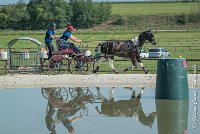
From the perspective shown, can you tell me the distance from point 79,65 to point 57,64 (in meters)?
0.84

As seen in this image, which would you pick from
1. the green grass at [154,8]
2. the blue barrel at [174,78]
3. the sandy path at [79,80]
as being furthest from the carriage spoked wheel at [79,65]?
the green grass at [154,8]

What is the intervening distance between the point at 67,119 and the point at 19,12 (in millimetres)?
89242

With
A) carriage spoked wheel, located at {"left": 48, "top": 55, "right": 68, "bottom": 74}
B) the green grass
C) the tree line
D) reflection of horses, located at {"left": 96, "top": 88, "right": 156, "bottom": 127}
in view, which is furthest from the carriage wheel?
the green grass

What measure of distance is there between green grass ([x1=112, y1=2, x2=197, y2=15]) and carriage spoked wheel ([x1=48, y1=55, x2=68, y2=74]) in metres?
78.6

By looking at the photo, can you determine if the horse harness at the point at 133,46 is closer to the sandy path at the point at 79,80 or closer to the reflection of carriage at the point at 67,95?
the sandy path at the point at 79,80

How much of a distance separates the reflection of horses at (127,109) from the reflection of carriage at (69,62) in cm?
551

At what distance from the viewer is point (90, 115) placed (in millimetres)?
13352

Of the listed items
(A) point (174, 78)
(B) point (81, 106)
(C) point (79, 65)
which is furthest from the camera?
(C) point (79, 65)

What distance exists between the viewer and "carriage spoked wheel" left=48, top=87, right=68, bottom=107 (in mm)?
15547

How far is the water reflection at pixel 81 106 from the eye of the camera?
41.6 feet

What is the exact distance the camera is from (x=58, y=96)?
1702 cm

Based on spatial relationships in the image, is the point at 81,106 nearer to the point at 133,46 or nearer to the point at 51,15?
the point at 133,46

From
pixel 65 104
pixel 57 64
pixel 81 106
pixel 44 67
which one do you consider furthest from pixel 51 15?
pixel 81 106

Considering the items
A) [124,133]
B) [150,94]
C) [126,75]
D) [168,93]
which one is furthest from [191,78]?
[124,133]
